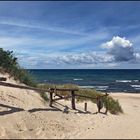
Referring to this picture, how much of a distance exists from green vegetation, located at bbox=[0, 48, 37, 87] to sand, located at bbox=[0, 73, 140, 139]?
2.05m

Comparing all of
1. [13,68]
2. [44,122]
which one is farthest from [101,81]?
[44,122]

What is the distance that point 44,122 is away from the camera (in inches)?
640

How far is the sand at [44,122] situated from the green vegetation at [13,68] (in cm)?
205

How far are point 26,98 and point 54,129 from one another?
3500 millimetres

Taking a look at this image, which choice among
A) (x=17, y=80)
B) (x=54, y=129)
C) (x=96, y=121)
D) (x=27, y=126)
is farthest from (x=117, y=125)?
(x=17, y=80)

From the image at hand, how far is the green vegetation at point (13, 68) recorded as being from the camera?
72.0 ft

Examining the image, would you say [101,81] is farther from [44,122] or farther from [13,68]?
[44,122]

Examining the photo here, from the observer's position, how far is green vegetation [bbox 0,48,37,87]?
72.0 ft

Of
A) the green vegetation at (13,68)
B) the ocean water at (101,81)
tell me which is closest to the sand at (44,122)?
the green vegetation at (13,68)

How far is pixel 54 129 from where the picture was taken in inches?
618

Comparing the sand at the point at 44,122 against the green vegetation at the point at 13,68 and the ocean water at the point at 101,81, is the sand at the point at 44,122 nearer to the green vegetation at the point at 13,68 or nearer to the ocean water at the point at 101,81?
the green vegetation at the point at 13,68

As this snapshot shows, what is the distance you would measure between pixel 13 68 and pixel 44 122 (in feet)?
22.3

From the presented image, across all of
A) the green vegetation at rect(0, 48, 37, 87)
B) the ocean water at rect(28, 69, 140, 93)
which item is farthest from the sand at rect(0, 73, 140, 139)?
the ocean water at rect(28, 69, 140, 93)

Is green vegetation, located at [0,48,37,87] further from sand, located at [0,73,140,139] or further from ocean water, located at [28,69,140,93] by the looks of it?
ocean water, located at [28,69,140,93]
